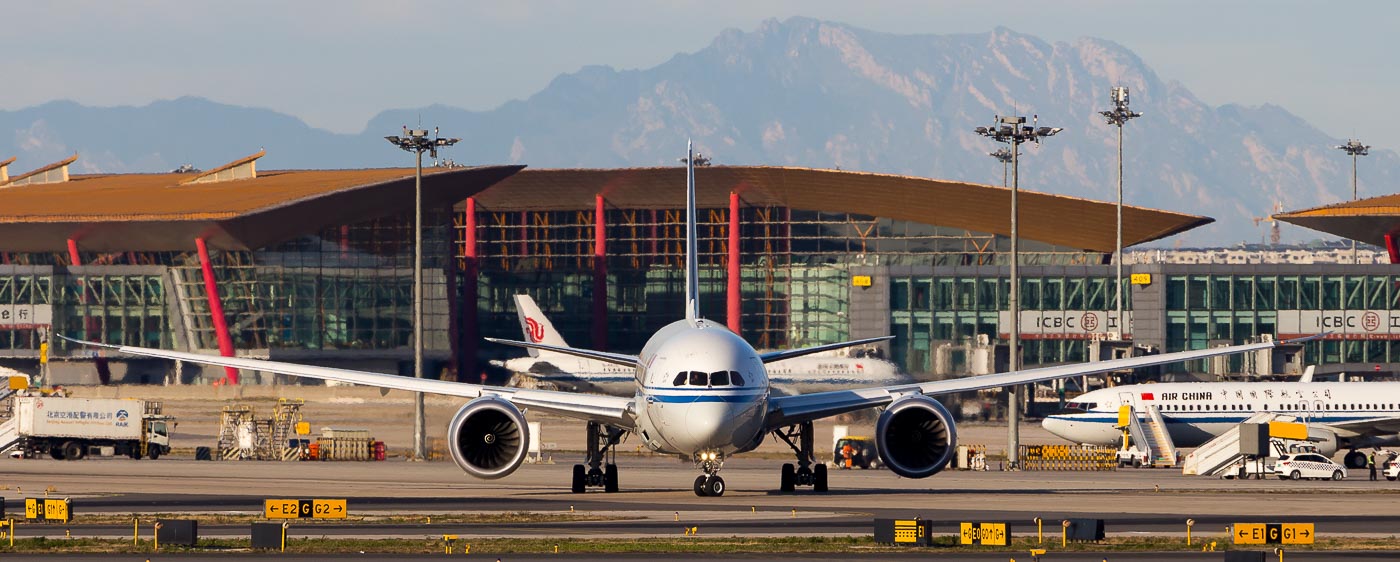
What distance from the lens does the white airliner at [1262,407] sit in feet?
215

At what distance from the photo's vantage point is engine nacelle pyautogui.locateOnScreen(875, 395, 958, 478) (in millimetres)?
36281

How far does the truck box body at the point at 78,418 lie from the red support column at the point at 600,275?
59129 mm

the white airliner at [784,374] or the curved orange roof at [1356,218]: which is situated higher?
the curved orange roof at [1356,218]

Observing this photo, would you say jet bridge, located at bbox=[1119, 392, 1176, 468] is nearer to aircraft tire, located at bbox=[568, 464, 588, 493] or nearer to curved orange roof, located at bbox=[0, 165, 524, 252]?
aircraft tire, located at bbox=[568, 464, 588, 493]

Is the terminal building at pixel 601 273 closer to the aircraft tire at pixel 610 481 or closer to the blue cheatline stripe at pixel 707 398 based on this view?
the aircraft tire at pixel 610 481

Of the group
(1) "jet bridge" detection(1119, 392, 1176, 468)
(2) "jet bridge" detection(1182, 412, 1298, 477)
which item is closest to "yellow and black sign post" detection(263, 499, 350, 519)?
(2) "jet bridge" detection(1182, 412, 1298, 477)

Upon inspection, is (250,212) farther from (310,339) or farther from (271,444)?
(271,444)

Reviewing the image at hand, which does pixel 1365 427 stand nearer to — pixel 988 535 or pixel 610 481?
pixel 610 481

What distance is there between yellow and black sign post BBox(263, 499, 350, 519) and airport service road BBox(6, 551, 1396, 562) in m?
6.19

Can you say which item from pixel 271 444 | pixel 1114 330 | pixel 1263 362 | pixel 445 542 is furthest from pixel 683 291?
pixel 445 542

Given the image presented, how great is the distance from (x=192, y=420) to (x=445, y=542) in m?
73.5

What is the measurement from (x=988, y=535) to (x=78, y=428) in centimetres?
4650

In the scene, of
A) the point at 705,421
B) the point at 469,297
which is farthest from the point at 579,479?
the point at 469,297

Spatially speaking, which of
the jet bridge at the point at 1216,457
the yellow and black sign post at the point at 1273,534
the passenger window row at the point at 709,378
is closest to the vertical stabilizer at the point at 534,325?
the jet bridge at the point at 1216,457
